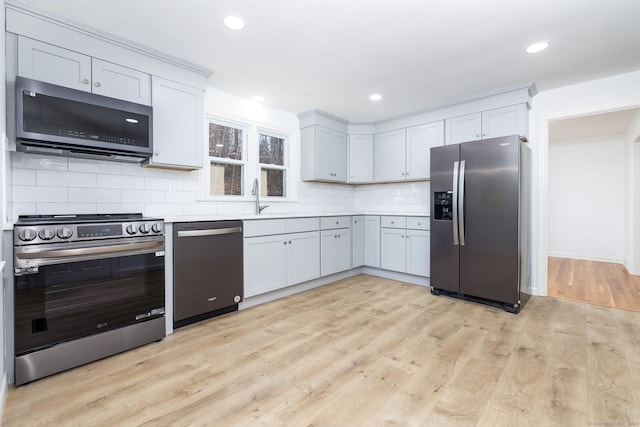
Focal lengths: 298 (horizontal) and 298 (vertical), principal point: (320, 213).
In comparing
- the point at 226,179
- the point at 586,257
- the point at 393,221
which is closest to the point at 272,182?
the point at 226,179

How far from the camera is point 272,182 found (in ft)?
13.5

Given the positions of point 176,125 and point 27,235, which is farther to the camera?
point 176,125

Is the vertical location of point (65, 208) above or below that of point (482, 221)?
above

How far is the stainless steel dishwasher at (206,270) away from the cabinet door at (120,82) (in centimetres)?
114

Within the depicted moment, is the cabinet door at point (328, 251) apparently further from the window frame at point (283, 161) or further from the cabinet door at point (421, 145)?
the cabinet door at point (421, 145)

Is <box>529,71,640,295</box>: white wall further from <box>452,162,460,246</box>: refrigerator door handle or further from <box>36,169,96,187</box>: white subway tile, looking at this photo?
<box>36,169,96,187</box>: white subway tile

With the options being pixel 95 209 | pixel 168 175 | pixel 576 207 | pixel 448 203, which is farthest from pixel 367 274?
pixel 576 207

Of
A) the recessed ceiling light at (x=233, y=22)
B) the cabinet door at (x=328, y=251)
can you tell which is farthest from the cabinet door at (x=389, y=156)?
the recessed ceiling light at (x=233, y=22)

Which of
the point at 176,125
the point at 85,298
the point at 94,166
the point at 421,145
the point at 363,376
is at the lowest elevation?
the point at 363,376

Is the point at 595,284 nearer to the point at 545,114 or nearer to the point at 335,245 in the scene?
the point at 545,114

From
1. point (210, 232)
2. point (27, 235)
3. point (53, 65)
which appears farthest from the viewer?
point (210, 232)

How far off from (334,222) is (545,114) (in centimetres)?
284

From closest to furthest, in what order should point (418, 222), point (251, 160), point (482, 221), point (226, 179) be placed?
point (482, 221), point (226, 179), point (251, 160), point (418, 222)

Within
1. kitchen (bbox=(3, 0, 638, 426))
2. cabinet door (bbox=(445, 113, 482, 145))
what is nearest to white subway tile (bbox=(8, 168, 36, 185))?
kitchen (bbox=(3, 0, 638, 426))
